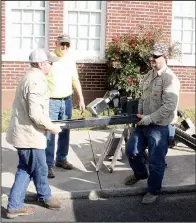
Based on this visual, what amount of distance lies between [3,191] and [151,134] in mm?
2020

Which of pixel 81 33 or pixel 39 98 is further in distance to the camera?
pixel 81 33

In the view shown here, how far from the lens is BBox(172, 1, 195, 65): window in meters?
11.8

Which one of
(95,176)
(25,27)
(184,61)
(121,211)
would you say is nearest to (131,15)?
(184,61)

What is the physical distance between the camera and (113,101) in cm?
585

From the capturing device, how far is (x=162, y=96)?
17.7 feet

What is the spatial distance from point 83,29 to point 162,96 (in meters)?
6.56

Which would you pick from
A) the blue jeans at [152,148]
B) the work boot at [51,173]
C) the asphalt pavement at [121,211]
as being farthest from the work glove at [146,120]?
the work boot at [51,173]

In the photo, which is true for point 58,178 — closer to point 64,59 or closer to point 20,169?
point 20,169

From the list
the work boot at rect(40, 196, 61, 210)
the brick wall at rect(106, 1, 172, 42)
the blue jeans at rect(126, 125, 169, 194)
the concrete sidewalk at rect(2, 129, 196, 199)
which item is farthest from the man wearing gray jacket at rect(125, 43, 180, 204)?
the brick wall at rect(106, 1, 172, 42)

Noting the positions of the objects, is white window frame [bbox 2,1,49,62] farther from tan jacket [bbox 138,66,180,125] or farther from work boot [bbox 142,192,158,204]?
work boot [bbox 142,192,158,204]

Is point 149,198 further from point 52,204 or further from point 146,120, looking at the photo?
point 52,204

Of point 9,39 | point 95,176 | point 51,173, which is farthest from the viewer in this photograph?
point 9,39

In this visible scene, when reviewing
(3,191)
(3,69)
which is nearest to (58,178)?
(3,191)

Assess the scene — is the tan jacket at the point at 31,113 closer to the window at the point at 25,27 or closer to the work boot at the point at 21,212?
the work boot at the point at 21,212
